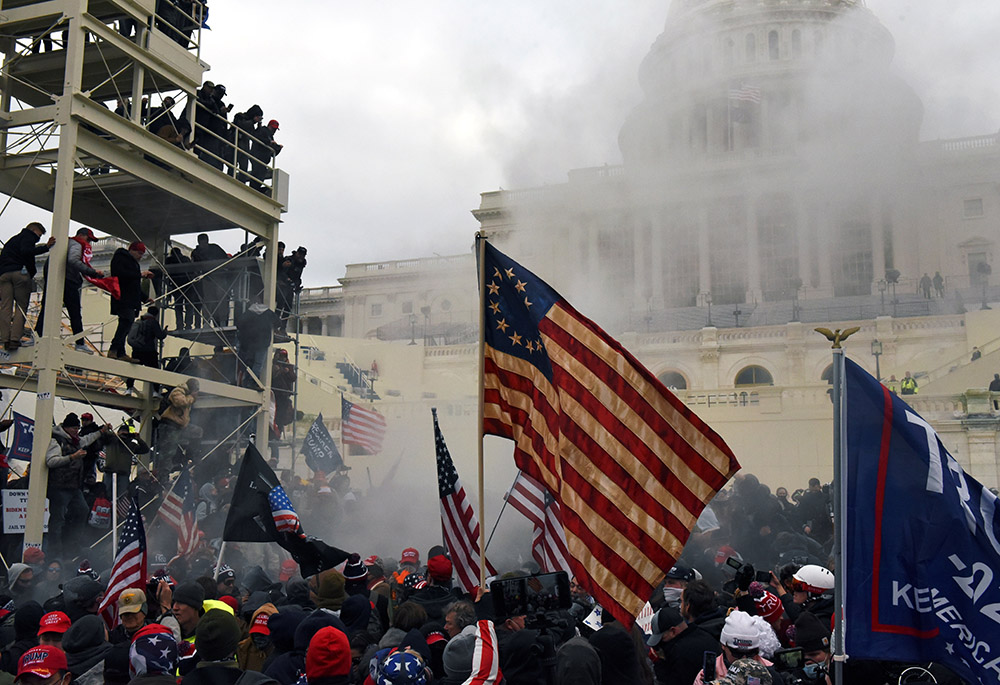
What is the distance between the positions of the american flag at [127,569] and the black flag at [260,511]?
129 centimetres

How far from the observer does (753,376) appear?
46.0 meters

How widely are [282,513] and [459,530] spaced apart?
1.65m

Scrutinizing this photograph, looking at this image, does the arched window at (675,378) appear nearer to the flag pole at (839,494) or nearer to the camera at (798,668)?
the camera at (798,668)

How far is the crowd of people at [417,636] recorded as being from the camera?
460 cm

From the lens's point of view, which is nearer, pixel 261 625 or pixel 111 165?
pixel 261 625

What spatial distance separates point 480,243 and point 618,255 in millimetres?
53980

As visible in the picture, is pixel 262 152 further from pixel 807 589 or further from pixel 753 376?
pixel 753 376

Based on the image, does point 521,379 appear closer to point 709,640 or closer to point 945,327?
point 709,640

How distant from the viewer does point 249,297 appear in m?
15.2

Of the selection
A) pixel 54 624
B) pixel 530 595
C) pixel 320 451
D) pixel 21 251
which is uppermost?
pixel 21 251


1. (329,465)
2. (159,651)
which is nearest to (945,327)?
(329,465)

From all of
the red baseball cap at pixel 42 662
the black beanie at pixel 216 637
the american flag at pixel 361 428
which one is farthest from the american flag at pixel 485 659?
the american flag at pixel 361 428

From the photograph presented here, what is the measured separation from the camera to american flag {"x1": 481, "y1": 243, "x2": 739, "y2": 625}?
17.5ft

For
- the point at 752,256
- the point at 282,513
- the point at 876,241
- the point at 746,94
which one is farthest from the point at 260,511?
the point at 746,94
